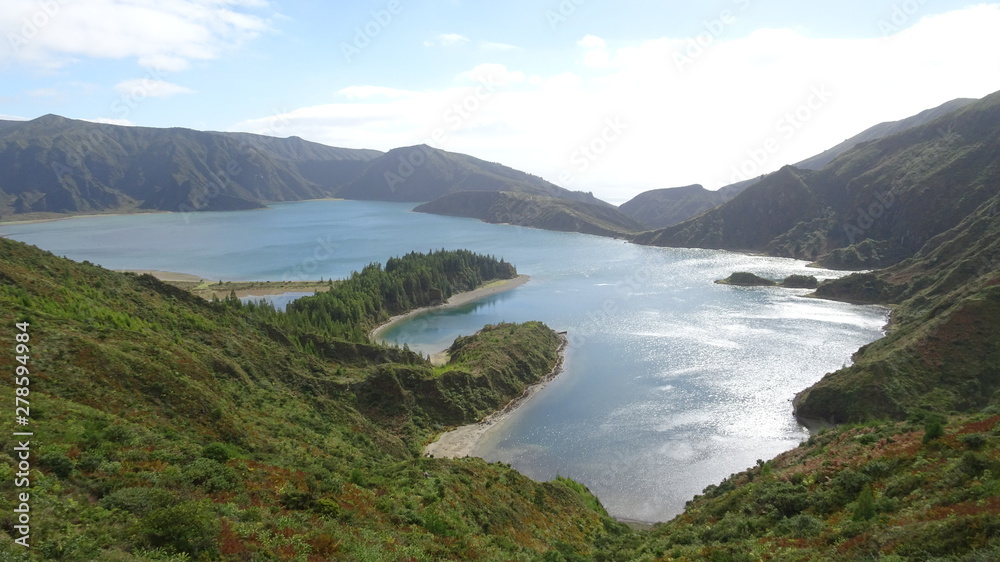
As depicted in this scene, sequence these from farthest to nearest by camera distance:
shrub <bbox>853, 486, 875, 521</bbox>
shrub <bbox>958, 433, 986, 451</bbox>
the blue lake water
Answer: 1. the blue lake water
2. shrub <bbox>958, 433, 986, 451</bbox>
3. shrub <bbox>853, 486, 875, 521</bbox>

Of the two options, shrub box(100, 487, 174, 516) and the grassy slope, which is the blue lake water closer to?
the grassy slope

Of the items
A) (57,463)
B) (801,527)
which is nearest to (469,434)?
(801,527)

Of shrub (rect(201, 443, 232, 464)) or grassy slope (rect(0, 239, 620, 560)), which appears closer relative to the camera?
grassy slope (rect(0, 239, 620, 560))

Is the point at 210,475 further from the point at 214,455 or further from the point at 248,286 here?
the point at 248,286

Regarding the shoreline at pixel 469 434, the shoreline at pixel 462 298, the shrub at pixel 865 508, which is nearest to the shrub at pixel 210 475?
the shrub at pixel 865 508

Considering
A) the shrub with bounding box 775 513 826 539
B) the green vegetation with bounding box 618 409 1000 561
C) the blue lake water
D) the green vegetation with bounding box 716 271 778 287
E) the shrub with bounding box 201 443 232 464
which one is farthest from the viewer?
the green vegetation with bounding box 716 271 778 287

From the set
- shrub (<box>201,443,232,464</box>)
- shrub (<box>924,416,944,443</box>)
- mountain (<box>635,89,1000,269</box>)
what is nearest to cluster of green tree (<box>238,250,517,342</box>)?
shrub (<box>201,443,232,464</box>)

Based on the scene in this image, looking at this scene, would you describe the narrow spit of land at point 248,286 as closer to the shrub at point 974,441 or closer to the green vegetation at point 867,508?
the green vegetation at point 867,508

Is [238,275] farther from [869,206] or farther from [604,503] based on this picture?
[869,206]
